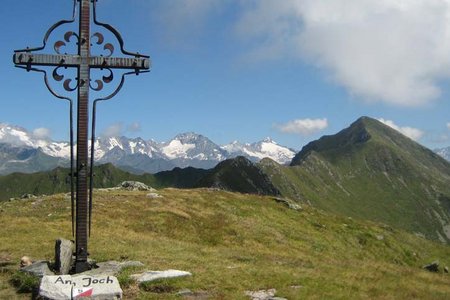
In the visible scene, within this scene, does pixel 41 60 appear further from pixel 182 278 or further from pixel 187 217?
pixel 187 217

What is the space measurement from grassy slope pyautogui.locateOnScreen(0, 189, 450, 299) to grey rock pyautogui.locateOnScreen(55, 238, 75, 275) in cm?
189

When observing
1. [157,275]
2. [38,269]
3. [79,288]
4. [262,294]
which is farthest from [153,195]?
[79,288]

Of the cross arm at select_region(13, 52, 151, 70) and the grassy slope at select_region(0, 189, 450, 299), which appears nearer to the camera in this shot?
the cross arm at select_region(13, 52, 151, 70)

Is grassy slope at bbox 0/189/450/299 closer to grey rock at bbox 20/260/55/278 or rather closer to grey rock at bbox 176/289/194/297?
grey rock at bbox 176/289/194/297

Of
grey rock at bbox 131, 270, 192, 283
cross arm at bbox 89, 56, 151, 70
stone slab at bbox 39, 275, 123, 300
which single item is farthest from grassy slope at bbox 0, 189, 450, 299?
cross arm at bbox 89, 56, 151, 70

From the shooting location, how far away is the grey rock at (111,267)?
64.7 feet

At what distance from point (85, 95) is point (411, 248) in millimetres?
56924

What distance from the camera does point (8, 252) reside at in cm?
2772

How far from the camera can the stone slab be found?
1641cm

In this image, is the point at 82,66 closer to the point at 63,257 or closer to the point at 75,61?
the point at 75,61

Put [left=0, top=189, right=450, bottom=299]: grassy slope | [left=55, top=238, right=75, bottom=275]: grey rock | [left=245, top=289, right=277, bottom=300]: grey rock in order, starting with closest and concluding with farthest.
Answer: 1. [left=245, top=289, right=277, bottom=300]: grey rock
2. [left=55, top=238, right=75, bottom=275]: grey rock
3. [left=0, top=189, right=450, bottom=299]: grassy slope

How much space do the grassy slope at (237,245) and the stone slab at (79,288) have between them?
102cm

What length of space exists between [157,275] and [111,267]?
257cm

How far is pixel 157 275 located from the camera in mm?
19641
